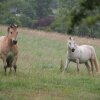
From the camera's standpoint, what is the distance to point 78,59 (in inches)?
747

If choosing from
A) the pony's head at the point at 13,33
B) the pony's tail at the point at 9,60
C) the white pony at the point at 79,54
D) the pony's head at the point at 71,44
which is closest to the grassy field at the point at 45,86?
the pony's tail at the point at 9,60

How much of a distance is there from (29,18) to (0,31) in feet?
102

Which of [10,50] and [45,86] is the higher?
[10,50]

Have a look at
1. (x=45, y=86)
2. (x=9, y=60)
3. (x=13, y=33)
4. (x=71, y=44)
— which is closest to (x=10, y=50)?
(x=9, y=60)

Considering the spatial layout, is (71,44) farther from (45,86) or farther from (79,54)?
(45,86)

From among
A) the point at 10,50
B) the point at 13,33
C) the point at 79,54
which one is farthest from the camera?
the point at 79,54

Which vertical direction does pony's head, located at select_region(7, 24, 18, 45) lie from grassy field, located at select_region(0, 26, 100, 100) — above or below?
above

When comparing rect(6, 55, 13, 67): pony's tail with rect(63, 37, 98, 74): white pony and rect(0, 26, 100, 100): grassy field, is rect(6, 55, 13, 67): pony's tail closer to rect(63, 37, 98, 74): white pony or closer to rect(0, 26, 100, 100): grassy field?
rect(0, 26, 100, 100): grassy field

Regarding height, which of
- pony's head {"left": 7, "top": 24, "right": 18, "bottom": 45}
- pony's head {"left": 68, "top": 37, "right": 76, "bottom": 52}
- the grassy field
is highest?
pony's head {"left": 7, "top": 24, "right": 18, "bottom": 45}

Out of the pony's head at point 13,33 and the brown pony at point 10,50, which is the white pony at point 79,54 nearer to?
the brown pony at point 10,50

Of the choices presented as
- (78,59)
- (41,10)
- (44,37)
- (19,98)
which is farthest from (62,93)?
(41,10)

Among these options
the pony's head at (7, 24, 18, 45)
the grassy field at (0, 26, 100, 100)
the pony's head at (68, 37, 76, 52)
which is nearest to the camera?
the grassy field at (0, 26, 100, 100)

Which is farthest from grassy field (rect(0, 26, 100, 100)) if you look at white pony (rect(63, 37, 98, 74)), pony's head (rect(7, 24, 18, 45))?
pony's head (rect(7, 24, 18, 45))

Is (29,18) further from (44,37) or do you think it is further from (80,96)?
(80,96)
